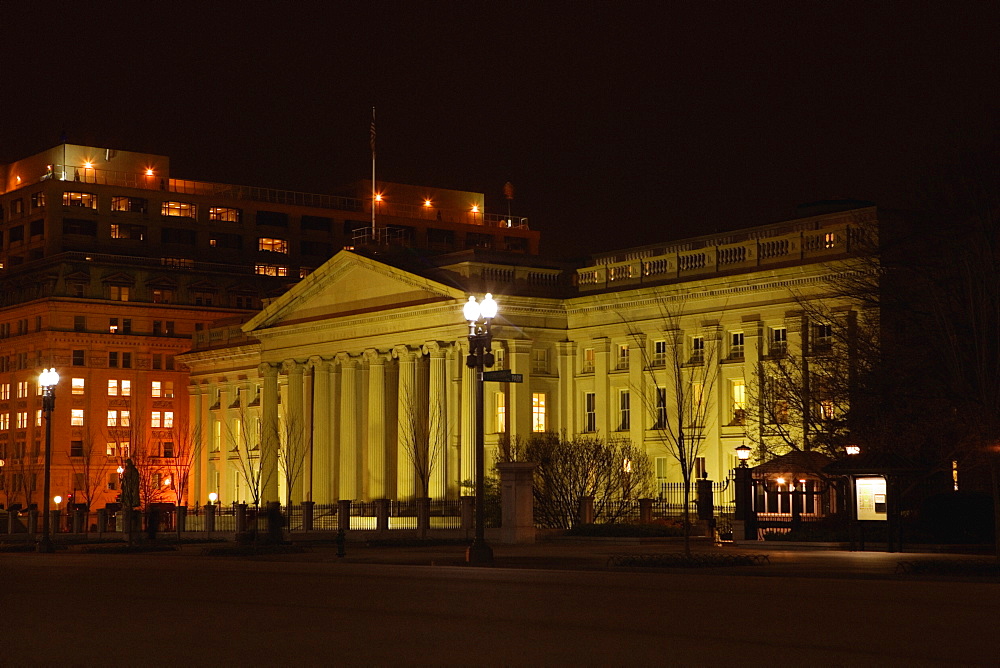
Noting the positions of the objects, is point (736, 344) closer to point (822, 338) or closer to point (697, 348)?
point (697, 348)

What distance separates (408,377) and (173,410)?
50.6 m

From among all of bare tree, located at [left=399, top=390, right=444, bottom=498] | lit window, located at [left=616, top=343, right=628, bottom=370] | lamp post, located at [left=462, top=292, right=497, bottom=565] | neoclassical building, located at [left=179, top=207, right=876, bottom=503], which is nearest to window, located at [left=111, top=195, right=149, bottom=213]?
neoclassical building, located at [left=179, top=207, right=876, bottom=503]

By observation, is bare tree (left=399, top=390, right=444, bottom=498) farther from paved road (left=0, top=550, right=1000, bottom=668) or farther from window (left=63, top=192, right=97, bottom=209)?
window (left=63, top=192, right=97, bottom=209)

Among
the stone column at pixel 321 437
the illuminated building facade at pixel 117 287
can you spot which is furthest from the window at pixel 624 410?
the illuminated building facade at pixel 117 287

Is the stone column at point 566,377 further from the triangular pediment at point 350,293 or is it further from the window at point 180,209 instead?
the window at point 180,209

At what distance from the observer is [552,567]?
41469 millimetres

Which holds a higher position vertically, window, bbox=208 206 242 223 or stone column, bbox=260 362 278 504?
window, bbox=208 206 242 223

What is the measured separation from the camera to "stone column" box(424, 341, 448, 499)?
288 feet

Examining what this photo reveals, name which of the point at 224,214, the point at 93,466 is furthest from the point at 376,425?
the point at 224,214

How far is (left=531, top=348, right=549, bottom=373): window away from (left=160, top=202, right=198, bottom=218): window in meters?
61.5

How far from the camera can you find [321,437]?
99.4m

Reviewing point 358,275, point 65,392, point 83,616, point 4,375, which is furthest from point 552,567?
point 4,375

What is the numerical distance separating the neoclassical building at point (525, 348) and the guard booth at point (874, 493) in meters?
20.5

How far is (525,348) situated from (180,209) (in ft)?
209
